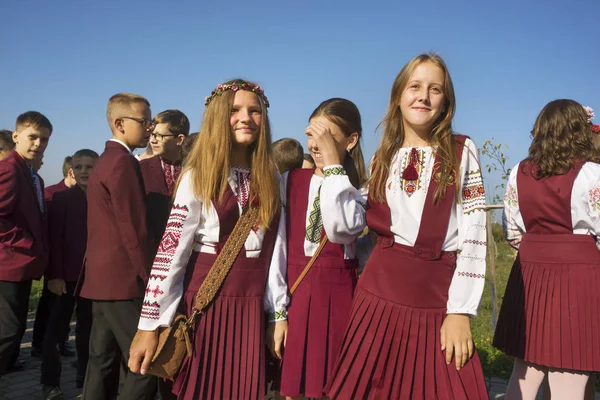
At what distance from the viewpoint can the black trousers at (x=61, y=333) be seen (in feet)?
13.5

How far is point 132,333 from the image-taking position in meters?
3.08

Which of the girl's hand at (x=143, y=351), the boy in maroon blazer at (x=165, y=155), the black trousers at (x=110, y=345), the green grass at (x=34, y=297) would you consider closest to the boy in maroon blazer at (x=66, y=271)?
the boy in maroon blazer at (x=165, y=155)

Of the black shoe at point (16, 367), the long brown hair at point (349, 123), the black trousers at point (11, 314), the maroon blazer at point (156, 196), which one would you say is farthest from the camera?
the black shoe at point (16, 367)

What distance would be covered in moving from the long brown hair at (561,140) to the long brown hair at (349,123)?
119 cm

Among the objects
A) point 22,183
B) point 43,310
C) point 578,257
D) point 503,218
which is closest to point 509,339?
point 578,257

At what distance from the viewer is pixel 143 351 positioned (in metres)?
2.24

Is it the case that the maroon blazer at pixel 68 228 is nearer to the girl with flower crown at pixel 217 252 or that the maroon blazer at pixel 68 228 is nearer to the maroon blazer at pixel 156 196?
the maroon blazer at pixel 156 196

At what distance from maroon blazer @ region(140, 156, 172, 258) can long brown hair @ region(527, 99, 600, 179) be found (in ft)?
8.10

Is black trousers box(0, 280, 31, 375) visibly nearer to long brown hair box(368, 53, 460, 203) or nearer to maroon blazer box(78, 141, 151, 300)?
maroon blazer box(78, 141, 151, 300)

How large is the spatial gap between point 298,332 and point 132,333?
1107 millimetres

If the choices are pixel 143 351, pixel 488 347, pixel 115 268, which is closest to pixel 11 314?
pixel 115 268

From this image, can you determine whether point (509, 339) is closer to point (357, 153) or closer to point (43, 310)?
point (357, 153)

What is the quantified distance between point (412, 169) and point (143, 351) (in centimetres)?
139

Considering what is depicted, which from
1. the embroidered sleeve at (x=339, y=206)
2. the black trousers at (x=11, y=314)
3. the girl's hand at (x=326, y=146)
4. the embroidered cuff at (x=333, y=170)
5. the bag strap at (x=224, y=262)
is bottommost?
the black trousers at (x=11, y=314)
